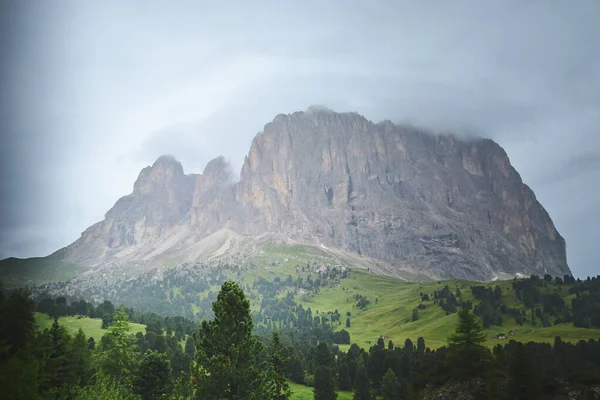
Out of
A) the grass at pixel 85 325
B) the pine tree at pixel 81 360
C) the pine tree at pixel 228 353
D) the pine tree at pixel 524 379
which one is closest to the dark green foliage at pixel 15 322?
the pine tree at pixel 228 353

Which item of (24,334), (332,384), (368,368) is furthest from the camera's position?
(368,368)

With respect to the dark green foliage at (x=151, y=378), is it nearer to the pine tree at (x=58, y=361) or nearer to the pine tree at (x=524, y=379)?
the pine tree at (x=58, y=361)

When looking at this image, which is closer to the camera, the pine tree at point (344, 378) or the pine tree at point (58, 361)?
the pine tree at point (58, 361)

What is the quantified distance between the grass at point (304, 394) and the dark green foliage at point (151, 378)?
43282mm

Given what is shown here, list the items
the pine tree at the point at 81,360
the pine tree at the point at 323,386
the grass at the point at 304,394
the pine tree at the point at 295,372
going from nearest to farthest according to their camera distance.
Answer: the pine tree at the point at 81,360
the pine tree at the point at 323,386
the grass at the point at 304,394
the pine tree at the point at 295,372

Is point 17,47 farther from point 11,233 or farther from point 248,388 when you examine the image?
point 248,388

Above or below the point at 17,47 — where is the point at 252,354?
below

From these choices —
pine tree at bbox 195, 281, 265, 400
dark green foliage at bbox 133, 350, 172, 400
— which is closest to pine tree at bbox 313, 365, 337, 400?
dark green foliage at bbox 133, 350, 172, 400

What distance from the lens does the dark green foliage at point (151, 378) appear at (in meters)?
78.3

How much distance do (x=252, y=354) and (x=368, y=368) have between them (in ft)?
315

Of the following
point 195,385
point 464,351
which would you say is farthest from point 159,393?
point 464,351

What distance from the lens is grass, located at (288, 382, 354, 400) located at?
379ft

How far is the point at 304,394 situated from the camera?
11894 centimetres

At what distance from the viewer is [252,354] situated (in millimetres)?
52688
